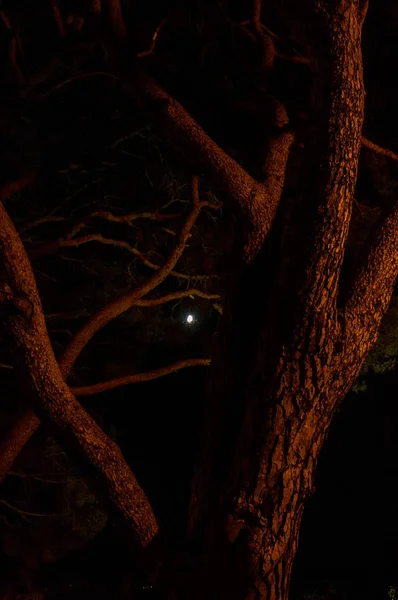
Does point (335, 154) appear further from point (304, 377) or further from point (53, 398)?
point (53, 398)

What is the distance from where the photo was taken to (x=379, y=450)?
827cm

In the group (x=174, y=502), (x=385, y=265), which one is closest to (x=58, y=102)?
(x=385, y=265)

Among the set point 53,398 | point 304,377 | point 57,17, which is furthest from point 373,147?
point 57,17

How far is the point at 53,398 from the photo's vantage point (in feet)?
9.40

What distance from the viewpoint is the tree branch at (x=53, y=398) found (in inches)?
112

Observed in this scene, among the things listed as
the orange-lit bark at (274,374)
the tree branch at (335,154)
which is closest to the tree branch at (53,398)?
the orange-lit bark at (274,374)

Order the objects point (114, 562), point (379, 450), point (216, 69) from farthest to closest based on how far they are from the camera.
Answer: point (114, 562), point (379, 450), point (216, 69)

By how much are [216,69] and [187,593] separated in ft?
14.9

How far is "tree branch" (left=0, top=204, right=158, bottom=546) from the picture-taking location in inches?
112

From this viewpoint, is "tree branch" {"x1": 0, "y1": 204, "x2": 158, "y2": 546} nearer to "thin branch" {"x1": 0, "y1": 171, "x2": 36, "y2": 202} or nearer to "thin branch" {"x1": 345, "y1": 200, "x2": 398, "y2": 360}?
"thin branch" {"x1": 345, "y1": 200, "x2": 398, "y2": 360}

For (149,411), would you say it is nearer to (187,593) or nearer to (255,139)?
(255,139)

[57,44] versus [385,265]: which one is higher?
[57,44]

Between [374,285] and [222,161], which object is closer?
[374,285]

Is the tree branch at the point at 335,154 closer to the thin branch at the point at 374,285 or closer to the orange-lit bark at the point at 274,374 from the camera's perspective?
the orange-lit bark at the point at 274,374
